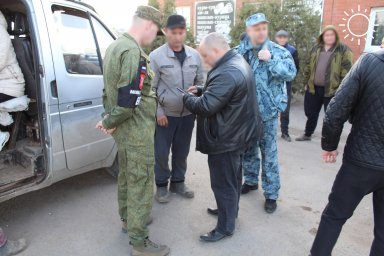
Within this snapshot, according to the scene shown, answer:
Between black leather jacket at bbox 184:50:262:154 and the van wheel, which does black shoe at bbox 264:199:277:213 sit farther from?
the van wheel

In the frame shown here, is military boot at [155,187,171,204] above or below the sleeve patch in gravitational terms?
below

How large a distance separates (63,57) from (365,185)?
262 cm

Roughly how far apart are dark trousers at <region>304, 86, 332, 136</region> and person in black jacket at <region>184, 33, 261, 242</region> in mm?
3318

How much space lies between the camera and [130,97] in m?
2.46

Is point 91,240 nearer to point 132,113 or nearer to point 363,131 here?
point 132,113

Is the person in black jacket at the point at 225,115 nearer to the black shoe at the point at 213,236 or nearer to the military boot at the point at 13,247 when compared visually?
→ the black shoe at the point at 213,236

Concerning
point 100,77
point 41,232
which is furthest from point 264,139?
point 41,232

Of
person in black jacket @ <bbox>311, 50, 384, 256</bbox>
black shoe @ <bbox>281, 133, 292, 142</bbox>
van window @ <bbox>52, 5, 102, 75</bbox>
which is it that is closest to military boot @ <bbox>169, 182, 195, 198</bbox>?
van window @ <bbox>52, 5, 102, 75</bbox>

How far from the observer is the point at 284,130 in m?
6.27

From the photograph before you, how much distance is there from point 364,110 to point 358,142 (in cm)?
21

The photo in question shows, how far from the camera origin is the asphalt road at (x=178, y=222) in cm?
303

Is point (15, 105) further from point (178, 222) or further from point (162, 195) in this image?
point (178, 222)

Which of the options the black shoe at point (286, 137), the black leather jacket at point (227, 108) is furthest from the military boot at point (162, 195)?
the black shoe at point (286, 137)

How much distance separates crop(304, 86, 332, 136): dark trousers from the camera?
5.92 meters
